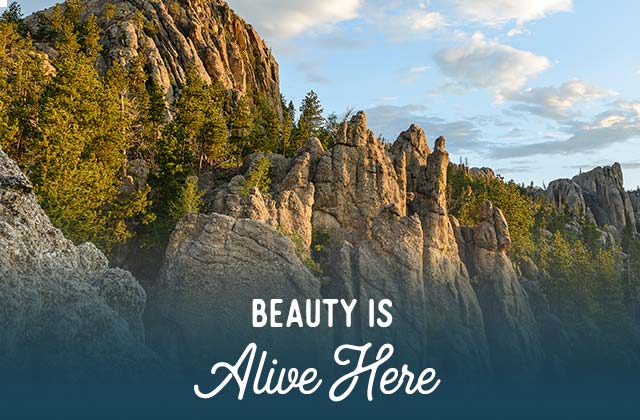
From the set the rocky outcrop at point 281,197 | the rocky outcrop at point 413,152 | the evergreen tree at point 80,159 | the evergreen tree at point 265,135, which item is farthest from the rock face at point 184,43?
the rocky outcrop at point 413,152

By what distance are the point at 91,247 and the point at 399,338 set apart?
95.5ft

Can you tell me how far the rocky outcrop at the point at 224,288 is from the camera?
3234 centimetres

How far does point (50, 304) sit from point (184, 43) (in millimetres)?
83578

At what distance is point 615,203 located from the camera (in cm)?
15625

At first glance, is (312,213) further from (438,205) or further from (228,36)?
(228,36)

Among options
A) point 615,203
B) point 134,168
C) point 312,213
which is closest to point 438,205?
point 312,213

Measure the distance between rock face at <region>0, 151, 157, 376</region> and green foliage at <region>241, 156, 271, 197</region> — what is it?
2607cm

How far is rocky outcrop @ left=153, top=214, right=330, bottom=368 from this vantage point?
106 ft

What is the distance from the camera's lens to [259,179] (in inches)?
1966

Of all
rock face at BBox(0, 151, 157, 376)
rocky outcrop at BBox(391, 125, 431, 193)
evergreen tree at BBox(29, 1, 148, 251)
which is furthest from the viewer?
rocky outcrop at BBox(391, 125, 431, 193)

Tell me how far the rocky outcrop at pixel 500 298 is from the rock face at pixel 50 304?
4293 cm

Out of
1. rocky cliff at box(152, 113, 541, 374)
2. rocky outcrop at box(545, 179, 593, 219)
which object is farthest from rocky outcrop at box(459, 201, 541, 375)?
rocky outcrop at box(545, 179, 593, 219)

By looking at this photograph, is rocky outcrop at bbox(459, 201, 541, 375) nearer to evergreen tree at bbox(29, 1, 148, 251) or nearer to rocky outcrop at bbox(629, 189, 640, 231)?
evergreen tree at bbox(29, 1, 148, 251)

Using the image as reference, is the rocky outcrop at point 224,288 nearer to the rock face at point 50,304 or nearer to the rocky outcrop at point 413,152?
the rock face at point 50,304
